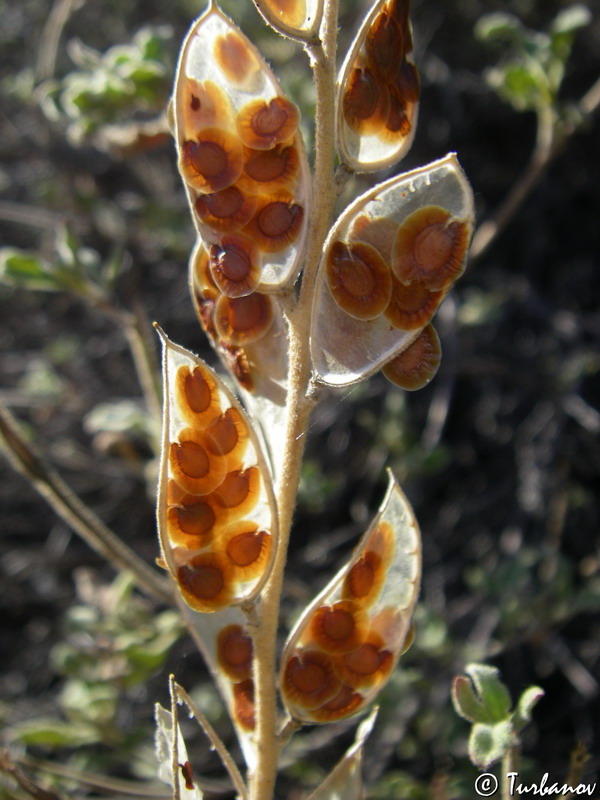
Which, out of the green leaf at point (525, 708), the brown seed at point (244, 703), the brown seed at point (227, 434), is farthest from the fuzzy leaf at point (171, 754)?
the green leaf at point (525, 708)

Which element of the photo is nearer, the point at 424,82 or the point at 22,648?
the point at 22,648

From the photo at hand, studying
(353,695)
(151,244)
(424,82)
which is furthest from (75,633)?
(424,82)

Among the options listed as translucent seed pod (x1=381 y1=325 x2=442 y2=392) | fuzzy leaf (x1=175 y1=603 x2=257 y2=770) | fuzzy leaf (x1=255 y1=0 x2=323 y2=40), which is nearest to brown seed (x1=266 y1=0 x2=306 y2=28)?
fuzzy leaf (x1=255 y1=0 x2=323 y2=40)

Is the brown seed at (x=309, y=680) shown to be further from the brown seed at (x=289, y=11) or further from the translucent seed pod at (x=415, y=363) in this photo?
the brown seed at (x=289, y=11)

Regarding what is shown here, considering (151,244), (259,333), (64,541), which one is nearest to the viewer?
(259,333)

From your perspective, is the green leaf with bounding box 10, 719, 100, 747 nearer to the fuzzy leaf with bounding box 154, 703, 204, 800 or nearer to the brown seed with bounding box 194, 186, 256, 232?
the fuzzy leaf with bounding box 154, 703, 204, 800

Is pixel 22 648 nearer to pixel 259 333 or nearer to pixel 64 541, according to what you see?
pixel 64 541
